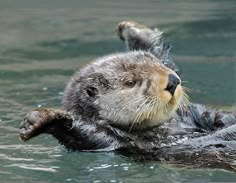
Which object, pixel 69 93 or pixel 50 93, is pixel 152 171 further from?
pixel 50 93

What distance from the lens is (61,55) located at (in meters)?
8.15

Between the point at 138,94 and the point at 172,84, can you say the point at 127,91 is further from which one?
the point at 172,84

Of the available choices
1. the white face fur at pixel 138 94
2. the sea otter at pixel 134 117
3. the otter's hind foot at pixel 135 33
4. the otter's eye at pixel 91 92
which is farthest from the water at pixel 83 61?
the otter's hind foot at pixel 135 33

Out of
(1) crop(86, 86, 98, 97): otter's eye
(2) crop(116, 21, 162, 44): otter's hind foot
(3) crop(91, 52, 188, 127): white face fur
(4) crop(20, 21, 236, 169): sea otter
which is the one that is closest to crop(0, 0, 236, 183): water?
(4) crop(20, 21, 236, 169): sea otter

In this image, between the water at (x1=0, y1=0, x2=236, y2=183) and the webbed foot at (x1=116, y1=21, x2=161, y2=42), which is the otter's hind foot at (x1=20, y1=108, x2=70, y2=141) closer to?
the water at (x1=0, y1=0, x2=236, y2=183)

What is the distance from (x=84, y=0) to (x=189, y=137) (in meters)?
5.79

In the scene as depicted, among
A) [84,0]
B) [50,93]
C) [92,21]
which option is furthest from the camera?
[84,0]

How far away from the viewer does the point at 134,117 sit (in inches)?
196

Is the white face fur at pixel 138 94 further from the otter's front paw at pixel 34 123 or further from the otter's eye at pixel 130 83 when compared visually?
the otter's front paw at pixel 34 123

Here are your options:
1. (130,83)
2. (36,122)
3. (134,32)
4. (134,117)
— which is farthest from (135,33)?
(36,122)

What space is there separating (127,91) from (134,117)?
0.55 ft

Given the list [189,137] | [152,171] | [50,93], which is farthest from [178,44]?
[152,171]

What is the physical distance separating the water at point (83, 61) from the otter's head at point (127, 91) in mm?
282

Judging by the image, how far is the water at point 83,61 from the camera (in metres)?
4.85
